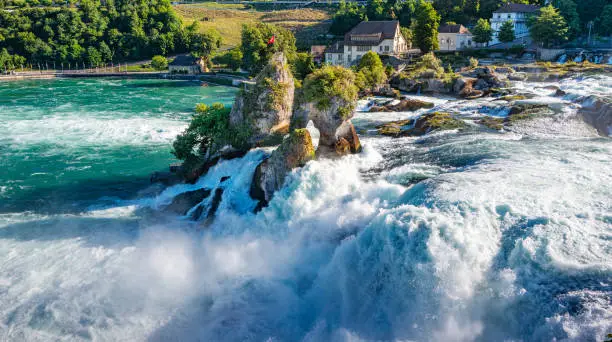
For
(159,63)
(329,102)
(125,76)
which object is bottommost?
(329,102)

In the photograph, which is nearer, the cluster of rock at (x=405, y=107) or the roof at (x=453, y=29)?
the cluster of rock at (x=405, y=107)

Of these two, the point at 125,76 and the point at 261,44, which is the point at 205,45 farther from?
the point at 261,44

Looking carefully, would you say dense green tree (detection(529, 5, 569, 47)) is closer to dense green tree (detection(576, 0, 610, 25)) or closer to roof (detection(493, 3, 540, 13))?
dense green tree (detection(576, 0, 610, 25))

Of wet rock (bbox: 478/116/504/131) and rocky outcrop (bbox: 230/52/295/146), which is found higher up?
rocky outcrop (bbox: 230/52/295/146)

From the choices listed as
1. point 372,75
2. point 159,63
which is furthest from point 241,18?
point 372,75

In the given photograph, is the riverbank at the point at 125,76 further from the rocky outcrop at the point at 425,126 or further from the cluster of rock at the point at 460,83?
the rocky outcrop at the point at 425,126

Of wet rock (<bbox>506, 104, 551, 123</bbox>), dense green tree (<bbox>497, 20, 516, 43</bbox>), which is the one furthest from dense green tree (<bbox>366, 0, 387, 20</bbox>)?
wet rock (<bbox>506, 104, 551, 123</bbox>)

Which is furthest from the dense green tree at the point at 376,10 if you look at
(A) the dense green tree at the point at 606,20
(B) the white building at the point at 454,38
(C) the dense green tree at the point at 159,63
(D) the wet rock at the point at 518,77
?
(D) the wet rock at the point at 518,77
